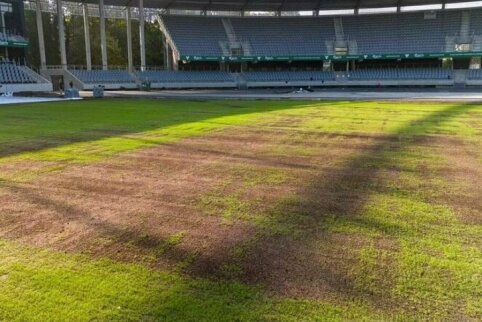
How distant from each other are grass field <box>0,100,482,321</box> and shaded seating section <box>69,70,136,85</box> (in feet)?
127

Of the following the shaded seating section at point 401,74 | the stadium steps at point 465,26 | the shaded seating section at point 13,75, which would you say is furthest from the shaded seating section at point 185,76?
the stadium steps at point 465,26

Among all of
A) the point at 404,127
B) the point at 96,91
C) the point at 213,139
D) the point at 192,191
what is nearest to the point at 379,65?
the point at 96,91

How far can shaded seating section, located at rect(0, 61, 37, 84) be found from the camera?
40.5 m

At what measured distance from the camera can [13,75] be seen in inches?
1633

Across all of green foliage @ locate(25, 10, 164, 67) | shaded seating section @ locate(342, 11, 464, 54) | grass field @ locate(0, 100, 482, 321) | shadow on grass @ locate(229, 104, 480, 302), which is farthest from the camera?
green foliage @ locate(25, 10, 164, 67)

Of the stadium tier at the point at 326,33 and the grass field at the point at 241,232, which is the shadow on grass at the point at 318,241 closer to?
the grass field at the point at 241,232

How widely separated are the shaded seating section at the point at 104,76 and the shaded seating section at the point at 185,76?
5.84 ft

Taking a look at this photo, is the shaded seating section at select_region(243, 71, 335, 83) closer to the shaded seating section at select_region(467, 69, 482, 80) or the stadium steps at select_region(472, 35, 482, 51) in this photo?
the shaded seating section at select_region(467, 69, 482, 80)

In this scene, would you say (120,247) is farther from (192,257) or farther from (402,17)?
(402,17)

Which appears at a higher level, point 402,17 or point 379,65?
point 402,17

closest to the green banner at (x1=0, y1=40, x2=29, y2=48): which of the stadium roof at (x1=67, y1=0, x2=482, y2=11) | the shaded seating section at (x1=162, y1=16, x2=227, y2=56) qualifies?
the stadium roof at (x1=67, y1=0, x2=482, y2=11)

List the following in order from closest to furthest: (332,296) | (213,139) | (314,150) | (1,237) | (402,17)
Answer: (332,296)
(1,237)
(314,150)
(213,139)
(402,17)

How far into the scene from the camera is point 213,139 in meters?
13.1

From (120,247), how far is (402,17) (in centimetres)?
6028
